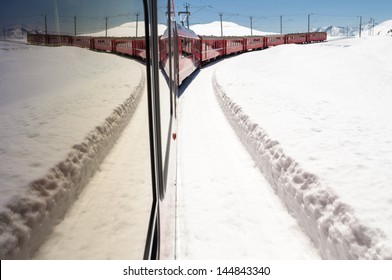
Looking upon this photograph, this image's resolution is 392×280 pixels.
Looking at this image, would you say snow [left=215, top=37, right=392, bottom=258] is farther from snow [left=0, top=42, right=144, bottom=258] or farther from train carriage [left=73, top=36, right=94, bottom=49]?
train carriage [left=73, top=36, right=94, bottom=49]

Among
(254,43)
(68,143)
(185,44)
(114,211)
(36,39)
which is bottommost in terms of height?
(114,211)

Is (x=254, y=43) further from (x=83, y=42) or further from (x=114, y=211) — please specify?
(x=114, y=211)

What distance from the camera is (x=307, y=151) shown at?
4254 mm

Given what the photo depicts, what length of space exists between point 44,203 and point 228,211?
2409 mm

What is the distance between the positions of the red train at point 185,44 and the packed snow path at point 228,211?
5.25 feet

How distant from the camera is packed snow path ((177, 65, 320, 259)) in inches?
117

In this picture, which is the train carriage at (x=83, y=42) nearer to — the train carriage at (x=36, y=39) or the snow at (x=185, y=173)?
the snow at (x=185, y=173)

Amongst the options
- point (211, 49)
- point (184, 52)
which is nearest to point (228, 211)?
point (184, 52)

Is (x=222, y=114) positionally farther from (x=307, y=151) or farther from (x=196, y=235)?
(x=196, y=235)

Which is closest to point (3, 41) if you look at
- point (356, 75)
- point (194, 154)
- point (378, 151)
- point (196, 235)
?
point (196, 235)

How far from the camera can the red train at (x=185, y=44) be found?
1405 millimetres

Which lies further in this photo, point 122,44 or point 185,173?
point 185,173

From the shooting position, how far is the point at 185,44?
1302 cm

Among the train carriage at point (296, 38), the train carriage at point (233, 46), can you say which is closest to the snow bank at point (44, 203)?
the train carriage at point (233, 46)
